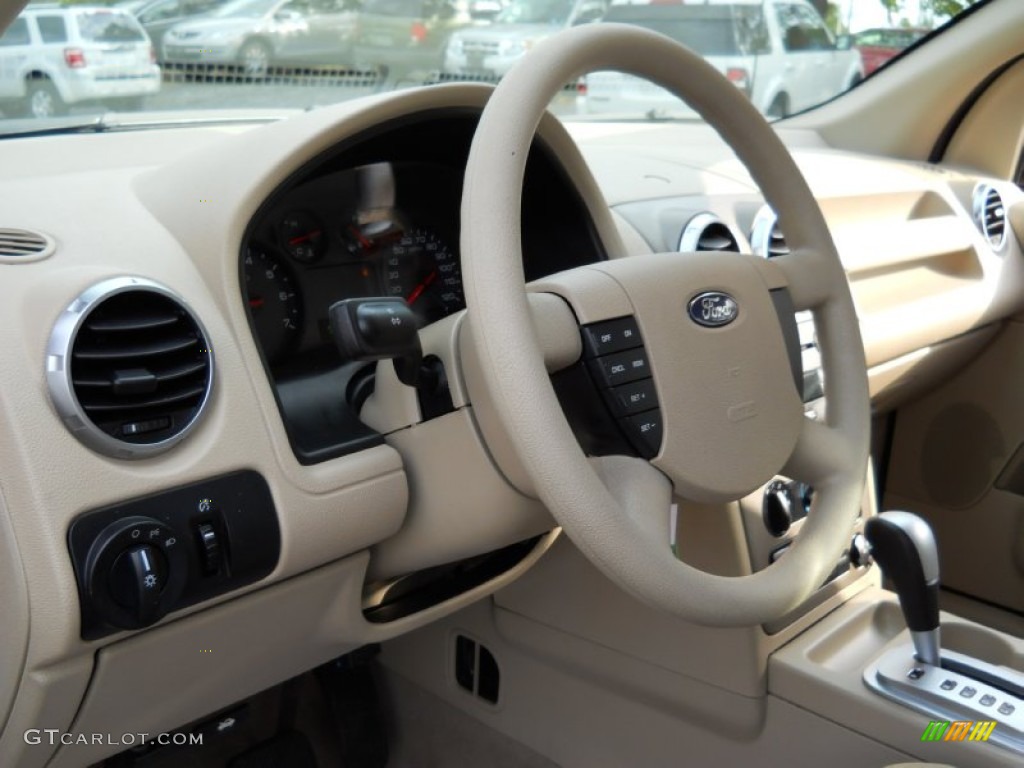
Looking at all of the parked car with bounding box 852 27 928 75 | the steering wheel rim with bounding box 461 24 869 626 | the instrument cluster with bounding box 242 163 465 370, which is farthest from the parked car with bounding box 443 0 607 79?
the steering wheel rim with bounding box 461 24 869 626

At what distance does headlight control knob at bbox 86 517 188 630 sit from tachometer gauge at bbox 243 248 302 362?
1.18 ft

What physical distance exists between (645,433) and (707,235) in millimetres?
685

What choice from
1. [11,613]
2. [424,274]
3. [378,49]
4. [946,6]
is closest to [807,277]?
[424,274]

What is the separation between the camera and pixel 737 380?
1.05 meters

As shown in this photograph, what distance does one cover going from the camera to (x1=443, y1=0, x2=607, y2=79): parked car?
7.24 feet

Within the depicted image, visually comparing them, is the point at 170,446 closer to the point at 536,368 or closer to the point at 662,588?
the point at 536,368

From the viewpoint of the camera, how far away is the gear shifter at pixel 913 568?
130 centimetres

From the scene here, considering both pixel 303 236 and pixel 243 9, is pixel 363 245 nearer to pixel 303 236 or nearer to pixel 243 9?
pixel 303 236

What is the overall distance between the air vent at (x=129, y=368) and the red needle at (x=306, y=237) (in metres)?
0.27

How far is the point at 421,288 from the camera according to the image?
1384mm

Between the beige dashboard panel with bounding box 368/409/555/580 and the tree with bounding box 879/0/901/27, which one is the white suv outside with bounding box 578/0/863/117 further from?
the beige dashboard panel with bounding box 368/409/555/580

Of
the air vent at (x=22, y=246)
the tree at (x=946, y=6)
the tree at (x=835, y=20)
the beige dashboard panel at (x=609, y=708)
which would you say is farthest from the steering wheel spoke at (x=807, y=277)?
the tree at (x=835, y=20)

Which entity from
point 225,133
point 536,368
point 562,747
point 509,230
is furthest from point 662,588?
point 225,133

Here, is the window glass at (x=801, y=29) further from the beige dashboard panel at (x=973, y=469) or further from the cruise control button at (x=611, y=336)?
the cruise control button at (x=611, y=336)
